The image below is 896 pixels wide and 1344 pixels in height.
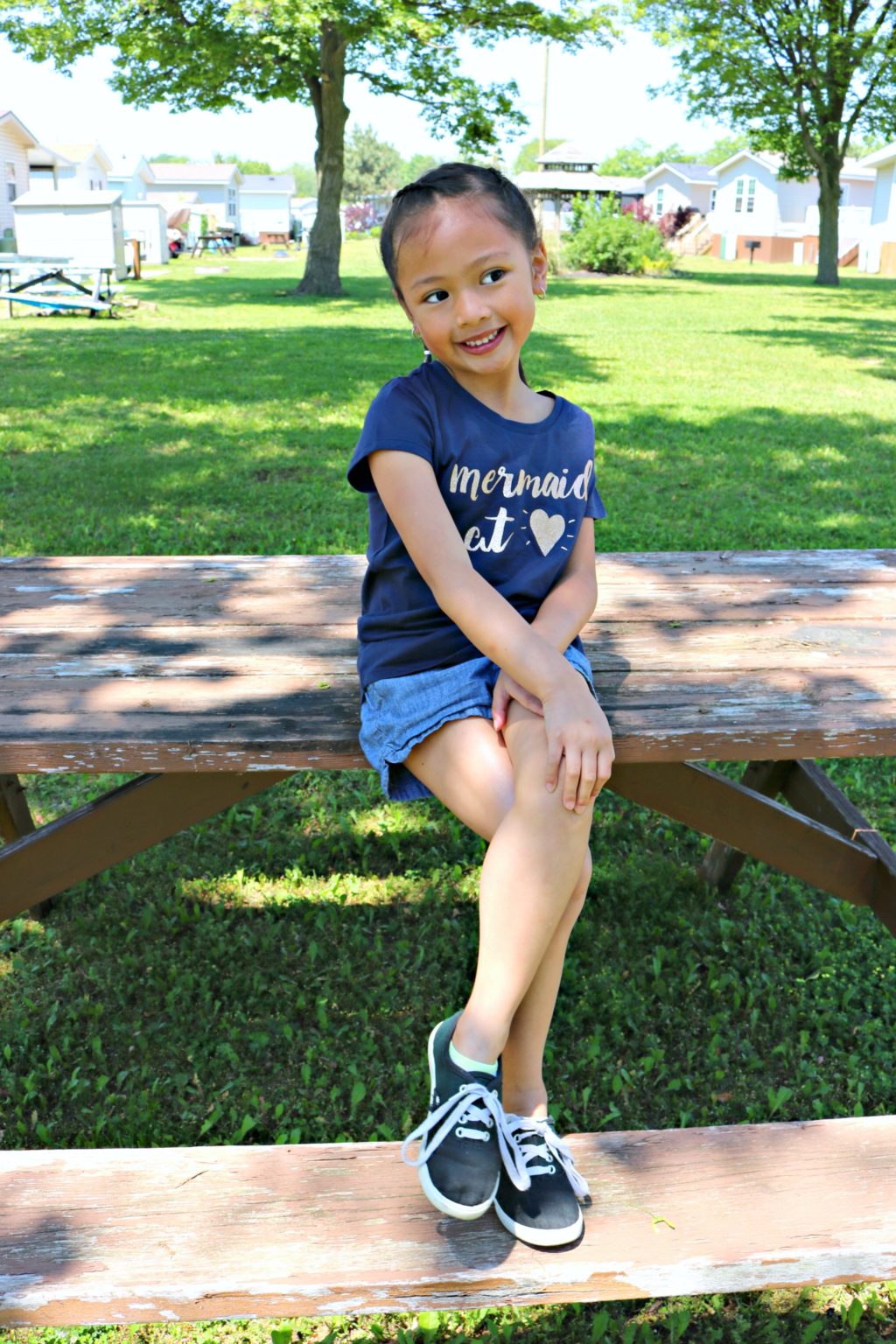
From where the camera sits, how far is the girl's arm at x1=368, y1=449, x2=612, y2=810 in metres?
1.71

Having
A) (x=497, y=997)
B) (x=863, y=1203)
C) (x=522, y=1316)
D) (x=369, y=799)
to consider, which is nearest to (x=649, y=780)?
(x=497, y=997)

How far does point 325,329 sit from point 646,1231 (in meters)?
14.4

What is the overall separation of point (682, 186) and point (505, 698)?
6773 centimetres

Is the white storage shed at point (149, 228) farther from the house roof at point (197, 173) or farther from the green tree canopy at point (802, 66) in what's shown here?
the house roof at point (197, 173)

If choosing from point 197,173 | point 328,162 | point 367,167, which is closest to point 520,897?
point 328,162

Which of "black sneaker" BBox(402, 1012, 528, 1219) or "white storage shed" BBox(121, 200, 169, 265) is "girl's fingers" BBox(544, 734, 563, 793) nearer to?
"black sneaker" BBox(402, 1012, 528, 1219)

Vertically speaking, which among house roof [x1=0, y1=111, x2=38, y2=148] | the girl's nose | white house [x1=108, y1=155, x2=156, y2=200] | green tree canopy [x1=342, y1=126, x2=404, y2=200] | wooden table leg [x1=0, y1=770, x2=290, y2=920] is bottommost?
wooden table leg [x1=0, y1=770, x2=290, y2=920]

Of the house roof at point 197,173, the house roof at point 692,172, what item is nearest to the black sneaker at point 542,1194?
the house roof at point 692,172

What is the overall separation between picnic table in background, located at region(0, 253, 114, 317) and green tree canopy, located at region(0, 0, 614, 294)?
371cm

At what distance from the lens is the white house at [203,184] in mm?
67938

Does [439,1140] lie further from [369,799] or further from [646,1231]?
[369,799]

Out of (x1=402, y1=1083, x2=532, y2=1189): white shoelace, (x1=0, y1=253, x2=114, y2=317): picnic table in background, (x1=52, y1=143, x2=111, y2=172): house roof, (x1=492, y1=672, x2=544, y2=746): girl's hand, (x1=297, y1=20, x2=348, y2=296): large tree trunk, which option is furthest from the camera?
(x1=52, y1=143, x2=111, y2=172): house roof

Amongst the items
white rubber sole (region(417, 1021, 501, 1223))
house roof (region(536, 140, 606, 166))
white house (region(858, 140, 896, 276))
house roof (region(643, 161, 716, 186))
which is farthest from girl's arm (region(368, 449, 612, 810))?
house roof (region(643, 161, 716, 186))

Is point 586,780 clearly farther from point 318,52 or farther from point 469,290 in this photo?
point 318,52
